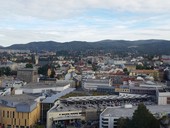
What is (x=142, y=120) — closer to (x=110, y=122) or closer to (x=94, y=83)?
(x=110, y=122)

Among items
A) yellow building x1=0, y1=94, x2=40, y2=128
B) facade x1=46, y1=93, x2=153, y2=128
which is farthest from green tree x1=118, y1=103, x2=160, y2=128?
yellow building x1=0, y1=94, x2=40, y2=128

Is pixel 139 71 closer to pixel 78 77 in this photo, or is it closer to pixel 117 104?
pixel 78 77

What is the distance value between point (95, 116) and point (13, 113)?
12.9 feet

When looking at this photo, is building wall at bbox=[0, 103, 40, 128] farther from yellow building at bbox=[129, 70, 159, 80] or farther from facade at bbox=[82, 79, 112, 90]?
yellow building at bbox=[129, 70, 159, 80]

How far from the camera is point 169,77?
3166 centimetres

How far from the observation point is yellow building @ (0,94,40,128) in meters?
16.5

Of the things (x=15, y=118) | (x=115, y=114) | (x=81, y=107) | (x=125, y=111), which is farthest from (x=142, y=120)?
(x=15, y=118)

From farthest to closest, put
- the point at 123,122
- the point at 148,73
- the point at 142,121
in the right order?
the point at 148,73 < the point at 123,122 < the point at 142,121

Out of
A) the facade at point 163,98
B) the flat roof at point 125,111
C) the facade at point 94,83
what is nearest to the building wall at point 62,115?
the flat roof at point 125,111

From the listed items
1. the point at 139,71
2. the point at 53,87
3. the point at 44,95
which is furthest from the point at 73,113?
the point at 139,71

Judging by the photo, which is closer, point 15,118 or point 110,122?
point 110,122

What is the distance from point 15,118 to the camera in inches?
657

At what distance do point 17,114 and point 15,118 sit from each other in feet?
0.74

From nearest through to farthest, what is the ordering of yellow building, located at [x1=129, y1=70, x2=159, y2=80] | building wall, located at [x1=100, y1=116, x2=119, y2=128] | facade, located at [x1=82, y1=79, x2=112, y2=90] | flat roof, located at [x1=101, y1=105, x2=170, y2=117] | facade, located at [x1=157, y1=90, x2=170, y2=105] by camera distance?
1. building wall, located at [x1=100, y1=116, x2=119, y2=128]
2. flat roof, located at [x1=101, y1=105, x2=170, y2=117]
3. facade, located at [x1=157, y1=90, x2=170, y2=105]
4. facade, located at [x1=82, y1=79, x2=112, y2=90]
5. yellow building, located at [x1=129, y1=70, x2=159, y2=80]
